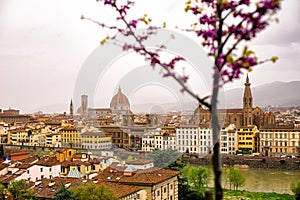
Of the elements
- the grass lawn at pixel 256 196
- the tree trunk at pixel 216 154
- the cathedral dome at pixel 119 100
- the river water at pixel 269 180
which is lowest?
the river water at pixel 269 180

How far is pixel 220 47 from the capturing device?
67 cm

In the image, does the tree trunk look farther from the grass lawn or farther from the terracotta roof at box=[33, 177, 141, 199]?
the grass lawn

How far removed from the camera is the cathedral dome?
235 cm

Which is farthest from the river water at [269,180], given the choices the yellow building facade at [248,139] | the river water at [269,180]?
the yellow building facade at [248,139]

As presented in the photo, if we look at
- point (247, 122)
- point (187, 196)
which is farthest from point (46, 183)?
point (247, 122)

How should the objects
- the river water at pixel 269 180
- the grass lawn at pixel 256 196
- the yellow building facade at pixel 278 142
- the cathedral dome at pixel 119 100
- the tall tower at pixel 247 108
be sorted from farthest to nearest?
1. the tall tower at pixel 247 108
2. the yellow building facade at pixel 278 142
3. the river water at pixel 269 180
4. the grass lawn at pixel 256 196
5. the cathedral dome at pixel 119 100

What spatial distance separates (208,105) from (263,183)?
940cm

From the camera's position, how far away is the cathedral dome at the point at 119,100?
7.72 ft

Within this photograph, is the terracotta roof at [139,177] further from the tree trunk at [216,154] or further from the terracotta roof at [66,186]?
the tree trunk at [216,154]

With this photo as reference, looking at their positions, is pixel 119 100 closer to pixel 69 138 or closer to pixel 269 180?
pixel 269 180

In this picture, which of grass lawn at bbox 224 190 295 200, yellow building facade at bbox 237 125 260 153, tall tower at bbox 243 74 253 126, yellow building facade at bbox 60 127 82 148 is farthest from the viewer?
tall tower at bbox 243 74 253 126

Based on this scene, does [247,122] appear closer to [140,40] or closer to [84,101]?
[84,101]

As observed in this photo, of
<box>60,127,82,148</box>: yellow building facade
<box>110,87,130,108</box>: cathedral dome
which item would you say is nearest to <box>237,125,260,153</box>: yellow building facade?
<box>60,127,82,148</box>: yellow building facade

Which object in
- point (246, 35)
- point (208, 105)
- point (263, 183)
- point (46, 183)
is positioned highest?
point (246, 35)
